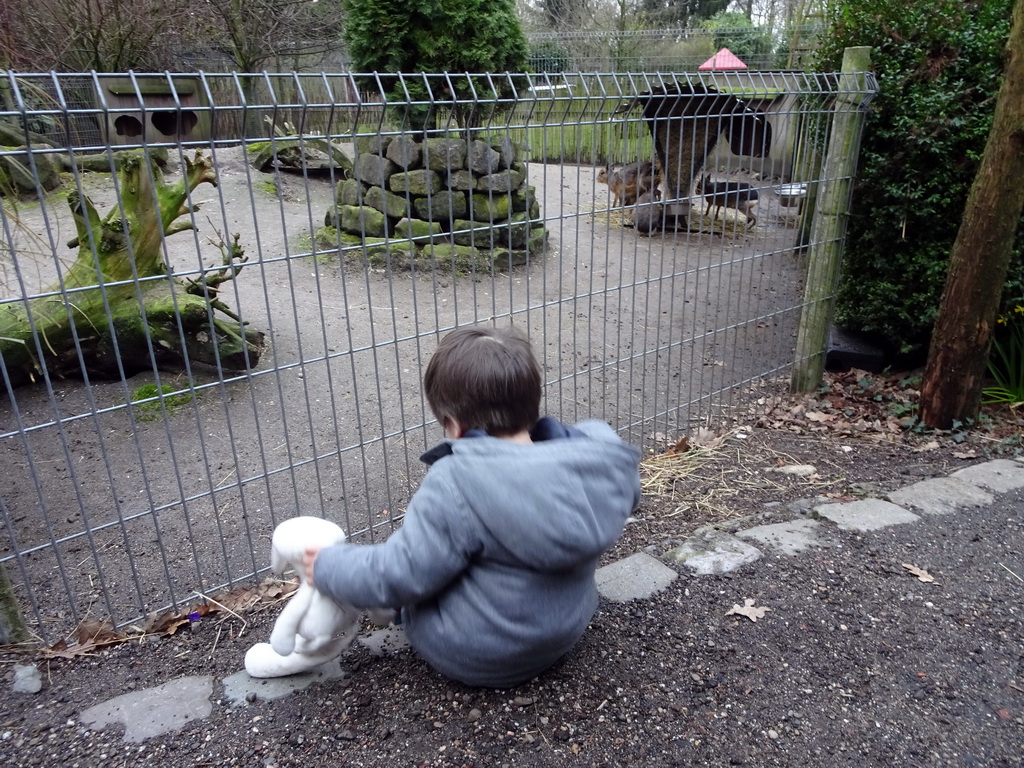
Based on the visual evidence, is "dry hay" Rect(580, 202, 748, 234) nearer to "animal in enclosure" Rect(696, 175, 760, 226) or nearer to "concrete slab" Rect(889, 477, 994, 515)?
"animal in enclosure" Rect(696, 175, 760, 226)

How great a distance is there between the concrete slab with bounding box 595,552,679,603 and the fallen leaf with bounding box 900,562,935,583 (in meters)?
0.89

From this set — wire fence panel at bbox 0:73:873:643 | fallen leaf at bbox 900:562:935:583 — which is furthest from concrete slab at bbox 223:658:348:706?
fallen leaf at bbox 900:562:935:583

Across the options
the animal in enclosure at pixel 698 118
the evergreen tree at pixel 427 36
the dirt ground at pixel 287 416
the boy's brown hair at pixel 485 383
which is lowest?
the dirt ground at pixel 287 416

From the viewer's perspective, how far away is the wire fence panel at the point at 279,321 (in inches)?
99.8

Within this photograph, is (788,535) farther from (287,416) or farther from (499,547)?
(287,416)

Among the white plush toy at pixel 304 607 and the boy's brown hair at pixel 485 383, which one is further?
the white plush toy at pixel 304 607

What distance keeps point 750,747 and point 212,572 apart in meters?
2.14

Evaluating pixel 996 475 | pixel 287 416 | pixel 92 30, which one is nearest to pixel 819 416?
pixel 996 475

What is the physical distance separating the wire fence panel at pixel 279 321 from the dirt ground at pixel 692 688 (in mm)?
504

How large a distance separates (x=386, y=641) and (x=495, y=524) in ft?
2.82

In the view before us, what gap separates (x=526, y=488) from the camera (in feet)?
5.49

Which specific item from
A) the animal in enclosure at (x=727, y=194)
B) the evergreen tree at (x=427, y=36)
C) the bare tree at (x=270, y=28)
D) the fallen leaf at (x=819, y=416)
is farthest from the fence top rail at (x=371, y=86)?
the bare tree at (x=270, y=28)

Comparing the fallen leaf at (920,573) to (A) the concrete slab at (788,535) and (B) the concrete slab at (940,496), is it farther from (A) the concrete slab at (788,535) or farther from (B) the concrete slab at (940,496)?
(B) the concrete slab at (940,496)

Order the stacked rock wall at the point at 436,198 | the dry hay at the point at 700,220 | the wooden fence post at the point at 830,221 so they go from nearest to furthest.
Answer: the dry hay at the point at 700,220 → the wooden fence post at the point at 830,221 → the stacked rock wall at the point at 436,198
